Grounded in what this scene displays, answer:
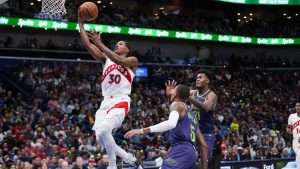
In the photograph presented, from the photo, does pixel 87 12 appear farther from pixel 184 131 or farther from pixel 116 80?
pixel 184 131

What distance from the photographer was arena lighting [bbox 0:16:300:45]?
25487mm

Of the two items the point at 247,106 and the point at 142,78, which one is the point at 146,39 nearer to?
the point at 142,78

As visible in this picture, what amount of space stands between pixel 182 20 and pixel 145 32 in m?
4.97

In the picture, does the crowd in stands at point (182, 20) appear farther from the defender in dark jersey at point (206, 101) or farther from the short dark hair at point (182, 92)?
the short dark hair at point (182, 92)

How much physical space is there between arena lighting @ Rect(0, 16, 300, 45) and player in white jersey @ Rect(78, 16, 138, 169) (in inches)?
469

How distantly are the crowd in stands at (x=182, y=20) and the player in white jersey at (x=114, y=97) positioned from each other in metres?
18.5

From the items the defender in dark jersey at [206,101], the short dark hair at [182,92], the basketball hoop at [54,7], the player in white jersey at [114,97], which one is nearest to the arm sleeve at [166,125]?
the short dark hair at [182,92]

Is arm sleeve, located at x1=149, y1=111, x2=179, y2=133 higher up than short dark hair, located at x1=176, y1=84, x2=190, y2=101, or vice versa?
short dark hair, located at x1=176, y1=84, x2=190, y2=101

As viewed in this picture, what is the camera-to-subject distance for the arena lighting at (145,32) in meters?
25.5

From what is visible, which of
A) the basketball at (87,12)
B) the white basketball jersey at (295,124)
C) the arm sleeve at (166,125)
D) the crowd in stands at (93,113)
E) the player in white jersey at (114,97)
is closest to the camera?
the arm sleeve at (166,125)

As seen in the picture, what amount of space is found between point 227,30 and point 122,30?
10094 millimetres

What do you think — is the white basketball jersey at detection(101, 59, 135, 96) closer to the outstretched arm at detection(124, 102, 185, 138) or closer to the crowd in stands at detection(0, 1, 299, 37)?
the outstretched arm at detection(124, 102, 185, 138)

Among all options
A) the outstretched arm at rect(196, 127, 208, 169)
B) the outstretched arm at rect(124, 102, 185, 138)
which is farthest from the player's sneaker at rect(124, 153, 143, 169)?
the outstretched arm at rect(124, 102, 185, 138)

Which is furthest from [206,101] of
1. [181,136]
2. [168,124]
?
[168,124]
